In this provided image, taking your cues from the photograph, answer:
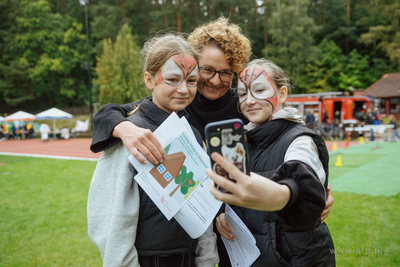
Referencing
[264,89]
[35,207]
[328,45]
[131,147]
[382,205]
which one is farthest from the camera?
[328,45]

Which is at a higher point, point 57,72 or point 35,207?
point 57,72

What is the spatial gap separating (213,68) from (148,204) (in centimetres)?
131

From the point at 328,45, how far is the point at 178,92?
40720mm

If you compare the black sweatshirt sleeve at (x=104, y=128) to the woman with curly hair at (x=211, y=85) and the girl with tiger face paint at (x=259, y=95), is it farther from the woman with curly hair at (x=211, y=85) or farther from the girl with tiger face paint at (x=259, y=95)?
the girl with tiger face paint at (x=259, y=95)

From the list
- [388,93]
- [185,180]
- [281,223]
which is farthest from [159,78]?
[388,93]

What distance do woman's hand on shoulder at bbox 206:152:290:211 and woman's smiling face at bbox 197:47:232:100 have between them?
1.49 meters

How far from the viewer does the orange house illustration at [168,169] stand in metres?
1.46

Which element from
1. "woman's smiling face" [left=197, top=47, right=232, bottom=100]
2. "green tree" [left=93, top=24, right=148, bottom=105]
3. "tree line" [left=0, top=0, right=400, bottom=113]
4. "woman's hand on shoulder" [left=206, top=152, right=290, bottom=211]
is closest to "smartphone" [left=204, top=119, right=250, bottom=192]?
"woman's hand on shoulder" [left=206, top=152, right=290, bottom=211]

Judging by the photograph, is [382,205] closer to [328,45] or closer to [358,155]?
[358,155]

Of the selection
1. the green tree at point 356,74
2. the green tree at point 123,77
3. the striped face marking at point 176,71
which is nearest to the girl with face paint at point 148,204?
the striped face marking at point 176,71

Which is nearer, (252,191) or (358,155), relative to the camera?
(252,191)

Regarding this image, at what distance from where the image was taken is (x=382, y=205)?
17.4 feet

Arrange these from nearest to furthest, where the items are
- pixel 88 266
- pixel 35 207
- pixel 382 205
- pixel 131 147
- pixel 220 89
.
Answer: pixel 131 147 → pixel 220 89 → pixel 88 266 → pixel 382 205 → pixel 35 207

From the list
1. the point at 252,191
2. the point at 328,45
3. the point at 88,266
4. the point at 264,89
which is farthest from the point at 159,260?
the point at 328,45
